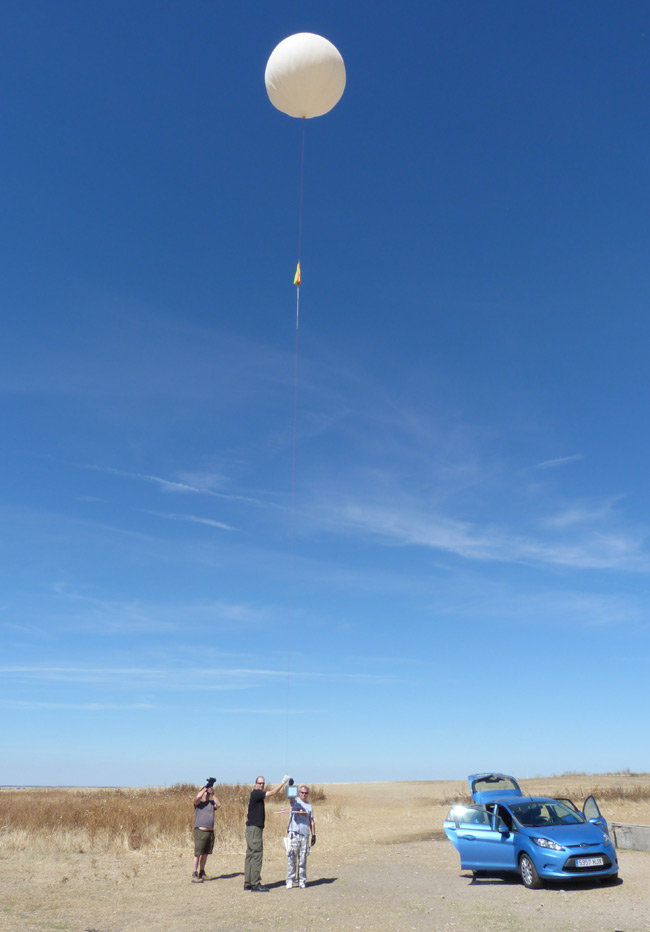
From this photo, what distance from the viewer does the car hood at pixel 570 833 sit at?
1213 cm

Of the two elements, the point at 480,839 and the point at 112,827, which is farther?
the point at 112,827

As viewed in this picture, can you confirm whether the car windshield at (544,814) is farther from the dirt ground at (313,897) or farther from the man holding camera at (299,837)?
the man holding camera at (299,837)

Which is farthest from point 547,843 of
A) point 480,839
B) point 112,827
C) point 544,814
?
point 112,827

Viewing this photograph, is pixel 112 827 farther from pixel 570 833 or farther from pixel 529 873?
pixel 570 833

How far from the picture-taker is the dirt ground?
10164 mm

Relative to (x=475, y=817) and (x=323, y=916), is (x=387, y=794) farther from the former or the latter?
A: (x=323, y=916)

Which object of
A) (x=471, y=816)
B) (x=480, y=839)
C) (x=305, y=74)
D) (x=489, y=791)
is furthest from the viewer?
(x=489, y=791)

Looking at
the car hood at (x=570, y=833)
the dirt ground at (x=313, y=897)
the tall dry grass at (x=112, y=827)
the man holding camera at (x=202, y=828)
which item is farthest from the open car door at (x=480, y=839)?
the tall dry grass at (x=112, y=827)

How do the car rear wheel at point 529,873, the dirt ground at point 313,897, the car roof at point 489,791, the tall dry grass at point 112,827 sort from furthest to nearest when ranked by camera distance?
the tall dry grass at point 112,827
the car roof at point 489,791
the car rear wheel at point 529,873
the dirt ground at point 313,897

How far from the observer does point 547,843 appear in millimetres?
12203

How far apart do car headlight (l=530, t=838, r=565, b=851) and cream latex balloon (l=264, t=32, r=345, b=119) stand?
1481 centimetres

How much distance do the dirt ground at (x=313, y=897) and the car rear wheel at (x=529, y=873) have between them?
15cm

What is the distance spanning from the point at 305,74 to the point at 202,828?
598 inches

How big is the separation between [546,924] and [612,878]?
154 inches
